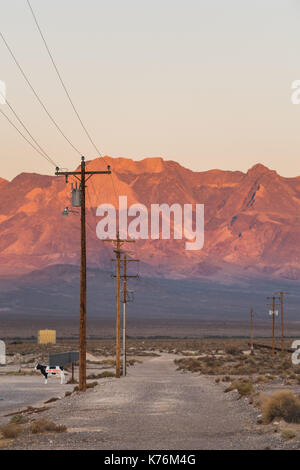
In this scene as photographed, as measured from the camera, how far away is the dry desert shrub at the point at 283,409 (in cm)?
2345

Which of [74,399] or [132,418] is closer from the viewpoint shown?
[132,418]

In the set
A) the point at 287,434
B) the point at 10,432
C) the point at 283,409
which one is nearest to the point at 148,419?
the point at 283,409

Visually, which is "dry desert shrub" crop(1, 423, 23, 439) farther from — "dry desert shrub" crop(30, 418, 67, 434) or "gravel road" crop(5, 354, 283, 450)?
"dry desert shrub" crop(30, 418, 67, 434)

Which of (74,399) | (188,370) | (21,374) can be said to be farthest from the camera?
(188,370)

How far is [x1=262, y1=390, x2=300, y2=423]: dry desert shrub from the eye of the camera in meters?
23.5

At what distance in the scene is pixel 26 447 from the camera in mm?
18531

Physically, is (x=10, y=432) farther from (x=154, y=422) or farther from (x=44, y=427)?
(x=154, y=422)

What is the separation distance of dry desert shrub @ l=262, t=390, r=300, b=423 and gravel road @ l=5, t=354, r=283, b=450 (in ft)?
1.78
